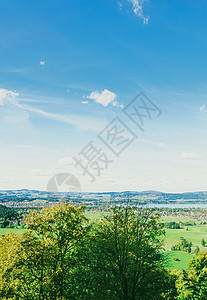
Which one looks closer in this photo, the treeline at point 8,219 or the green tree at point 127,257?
the green tree at point 127,257

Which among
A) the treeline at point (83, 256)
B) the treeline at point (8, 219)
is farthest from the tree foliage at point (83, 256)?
the treeline at point (8, 219)

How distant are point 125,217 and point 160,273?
4874mm

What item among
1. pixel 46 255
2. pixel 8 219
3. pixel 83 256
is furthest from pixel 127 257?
pixel 8 219

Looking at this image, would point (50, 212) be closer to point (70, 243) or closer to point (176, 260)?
point (70, 243)

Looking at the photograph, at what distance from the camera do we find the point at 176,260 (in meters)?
69.1

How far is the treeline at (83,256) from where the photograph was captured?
14867 mm

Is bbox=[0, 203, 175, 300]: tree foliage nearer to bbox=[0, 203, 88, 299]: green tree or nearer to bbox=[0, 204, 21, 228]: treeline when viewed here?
bbox=[0, 203, 88, 299]: green tree

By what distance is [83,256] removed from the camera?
17.2m

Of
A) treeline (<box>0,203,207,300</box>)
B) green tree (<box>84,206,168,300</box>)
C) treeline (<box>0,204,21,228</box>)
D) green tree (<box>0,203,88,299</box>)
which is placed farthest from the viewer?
treeline (<box>0,204,21,228</box>)

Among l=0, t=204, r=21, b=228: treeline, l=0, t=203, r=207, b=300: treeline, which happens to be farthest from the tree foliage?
l=0, t=204, r=21, b=228: treeline

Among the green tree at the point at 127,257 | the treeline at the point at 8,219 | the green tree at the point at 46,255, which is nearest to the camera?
the green tree at the point at 46,255

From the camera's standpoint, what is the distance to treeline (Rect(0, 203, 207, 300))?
585 inches

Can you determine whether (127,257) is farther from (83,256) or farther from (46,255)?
(46,255)

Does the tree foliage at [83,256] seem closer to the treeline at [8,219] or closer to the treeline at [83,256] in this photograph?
the treeline at [83,256]
